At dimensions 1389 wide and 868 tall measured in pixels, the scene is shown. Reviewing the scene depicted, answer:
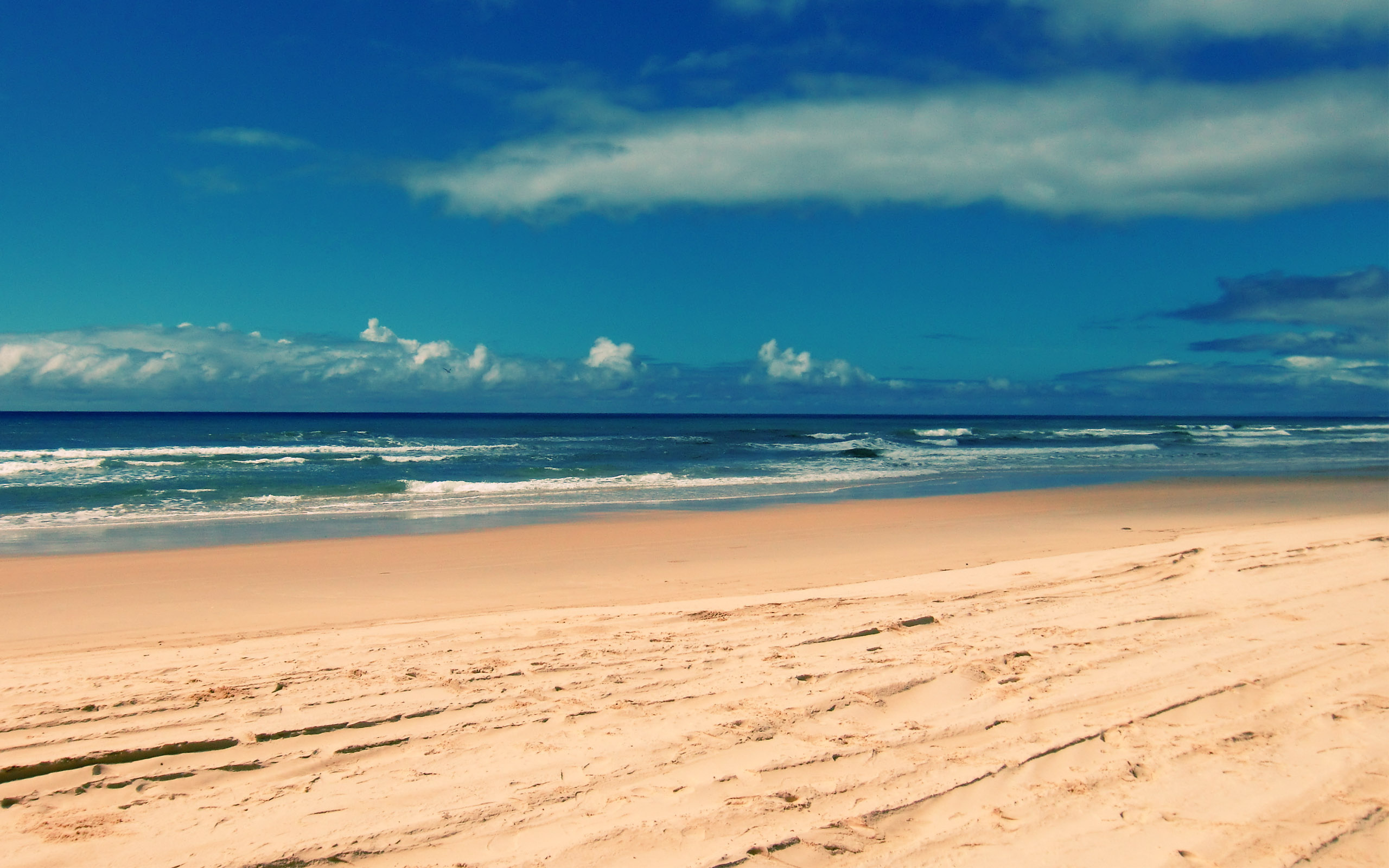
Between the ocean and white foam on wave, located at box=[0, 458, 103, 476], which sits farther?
white foam on wave, located at box=[0, 458, 103, 476]

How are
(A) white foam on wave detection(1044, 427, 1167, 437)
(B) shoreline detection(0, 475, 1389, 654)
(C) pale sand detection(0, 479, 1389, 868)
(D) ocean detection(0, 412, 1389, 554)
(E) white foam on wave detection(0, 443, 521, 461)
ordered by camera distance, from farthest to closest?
1. (A) white foam on wave detection(1044, 427, 1167, 437)
2. (E) white foam on wave detection(0, 443, 521, 461)
3. (D) ocean detection(0, 412, 1389, 554)
4. (B) shoreline detection(0, 475, 1389, 654)
5. (C) pale sand detection(0, 479, 1389, 868)

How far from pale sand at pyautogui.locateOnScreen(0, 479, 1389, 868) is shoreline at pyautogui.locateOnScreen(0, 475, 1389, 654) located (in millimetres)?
118

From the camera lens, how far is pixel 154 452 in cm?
3120

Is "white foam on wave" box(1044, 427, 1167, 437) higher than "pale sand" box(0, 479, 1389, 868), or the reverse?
"white foam on wave" box(1044, 427, 1167, 437)

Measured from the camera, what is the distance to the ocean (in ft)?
44.5

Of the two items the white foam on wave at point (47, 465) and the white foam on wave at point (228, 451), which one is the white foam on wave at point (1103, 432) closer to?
the white foam on wave at point (228, 451)

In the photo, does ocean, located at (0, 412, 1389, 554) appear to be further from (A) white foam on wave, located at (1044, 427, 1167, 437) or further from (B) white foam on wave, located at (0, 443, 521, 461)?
(A) white foam on wave, located at (1044, 427, 1167, 437)

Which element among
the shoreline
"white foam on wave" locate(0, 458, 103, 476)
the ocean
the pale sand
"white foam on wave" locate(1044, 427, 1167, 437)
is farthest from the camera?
"white foam on wave" locate(1044, 427, 1167, 437)

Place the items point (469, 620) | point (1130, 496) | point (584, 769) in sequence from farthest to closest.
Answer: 1. point (1130, 496)
2. point (469, 620)
3. point (584, 769)

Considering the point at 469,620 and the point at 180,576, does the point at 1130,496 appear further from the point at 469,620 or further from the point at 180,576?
the point at 180,576

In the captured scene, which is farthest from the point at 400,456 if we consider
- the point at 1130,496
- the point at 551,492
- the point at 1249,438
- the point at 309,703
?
the point at 1249,438

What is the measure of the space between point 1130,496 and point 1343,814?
52.8 ft

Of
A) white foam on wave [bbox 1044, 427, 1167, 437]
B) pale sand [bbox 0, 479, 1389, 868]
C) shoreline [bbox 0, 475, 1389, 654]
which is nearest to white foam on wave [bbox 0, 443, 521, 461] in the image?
shoreline [bbox 0, 475, 1389, 654]

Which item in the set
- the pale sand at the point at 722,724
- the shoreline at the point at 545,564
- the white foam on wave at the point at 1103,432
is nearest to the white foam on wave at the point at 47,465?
the shoreline at the point at 545,564
